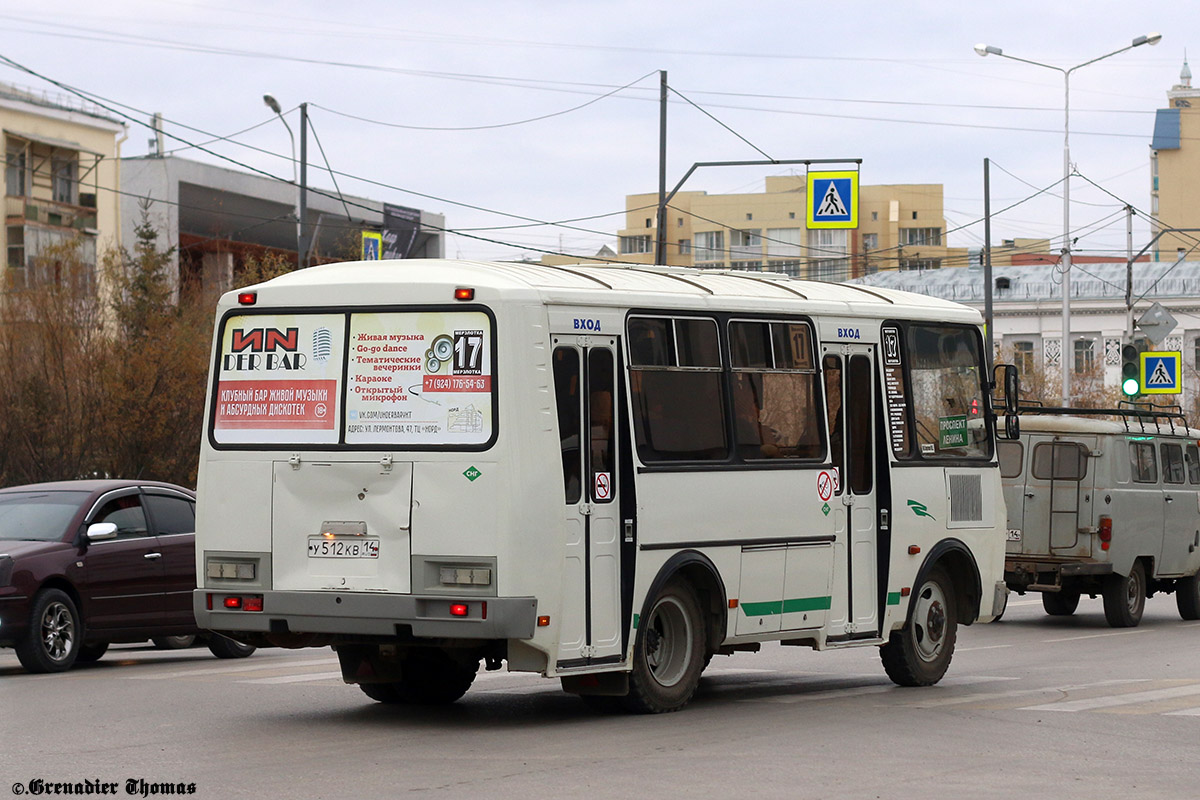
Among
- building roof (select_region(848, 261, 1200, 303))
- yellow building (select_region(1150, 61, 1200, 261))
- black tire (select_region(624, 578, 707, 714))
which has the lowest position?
black tire (select_region(624, 578, 707, 714))

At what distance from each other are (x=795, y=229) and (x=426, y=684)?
109558 millimetres

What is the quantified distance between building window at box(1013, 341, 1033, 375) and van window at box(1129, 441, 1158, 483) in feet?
143

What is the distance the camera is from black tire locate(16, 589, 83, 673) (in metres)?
15.3

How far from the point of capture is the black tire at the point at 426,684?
1262 cm

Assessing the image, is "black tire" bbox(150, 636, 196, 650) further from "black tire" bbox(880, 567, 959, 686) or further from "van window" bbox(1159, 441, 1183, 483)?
"van window" bbox(1159, 441, 1183, 483)

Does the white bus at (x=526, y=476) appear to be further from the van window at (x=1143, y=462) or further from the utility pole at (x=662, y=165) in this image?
the utility pole at (x=662, y=165)

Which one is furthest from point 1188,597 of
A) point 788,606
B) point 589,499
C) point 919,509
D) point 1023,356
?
point 1023,356

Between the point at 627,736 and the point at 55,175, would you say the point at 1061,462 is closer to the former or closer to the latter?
the point at 627,736

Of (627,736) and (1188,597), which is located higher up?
(627,736)

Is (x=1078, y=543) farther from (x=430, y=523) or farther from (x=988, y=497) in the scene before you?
(x=430, y=523)

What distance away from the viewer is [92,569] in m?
16.1

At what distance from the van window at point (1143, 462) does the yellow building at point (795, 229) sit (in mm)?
91712

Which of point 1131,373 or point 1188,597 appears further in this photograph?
point 1131,373

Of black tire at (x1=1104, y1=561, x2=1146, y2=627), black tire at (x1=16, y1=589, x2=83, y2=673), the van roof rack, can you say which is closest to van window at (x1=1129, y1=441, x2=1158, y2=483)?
the van roof rack
